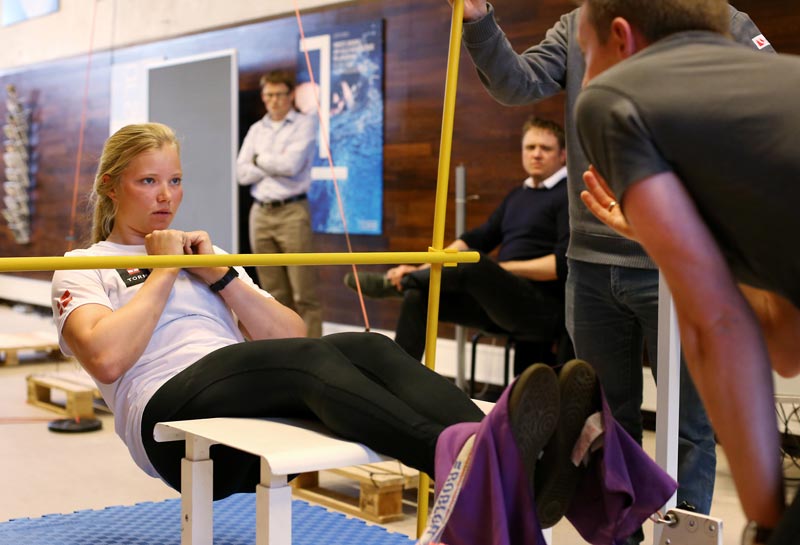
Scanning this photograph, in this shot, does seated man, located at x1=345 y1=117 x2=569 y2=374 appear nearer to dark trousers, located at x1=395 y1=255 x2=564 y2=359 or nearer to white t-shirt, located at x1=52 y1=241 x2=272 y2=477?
dark trousers, located at x1=395 y1=255 x2=564 y2=359

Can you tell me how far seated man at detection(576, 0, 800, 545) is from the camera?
2.89 feet

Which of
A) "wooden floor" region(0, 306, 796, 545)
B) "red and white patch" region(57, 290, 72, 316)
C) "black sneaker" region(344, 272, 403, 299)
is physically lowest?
"wooden floor" region(0, 306, 796, 545)

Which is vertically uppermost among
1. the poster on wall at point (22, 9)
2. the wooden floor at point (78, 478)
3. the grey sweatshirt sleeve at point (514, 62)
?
the poster on wall at point (22, 9)

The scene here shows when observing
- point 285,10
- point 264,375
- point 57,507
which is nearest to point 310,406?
point 264,375

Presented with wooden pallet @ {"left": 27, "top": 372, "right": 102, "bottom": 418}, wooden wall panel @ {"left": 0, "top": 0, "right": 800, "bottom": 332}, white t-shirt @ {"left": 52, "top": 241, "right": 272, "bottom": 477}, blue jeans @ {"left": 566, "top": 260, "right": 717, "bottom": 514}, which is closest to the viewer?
white t-shirt @ {"left": 52, "top": 241, "right": 272, "bottom": 477}

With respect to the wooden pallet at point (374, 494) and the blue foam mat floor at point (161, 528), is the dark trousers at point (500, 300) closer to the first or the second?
the wooden pallet at point (374, 494)

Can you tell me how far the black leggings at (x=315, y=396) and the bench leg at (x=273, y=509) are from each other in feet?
0.41

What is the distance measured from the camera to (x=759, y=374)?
0.92 meters

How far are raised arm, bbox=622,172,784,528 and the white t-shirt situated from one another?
97cm

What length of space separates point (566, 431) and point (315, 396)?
417 millimetres

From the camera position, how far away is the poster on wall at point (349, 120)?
4.91m

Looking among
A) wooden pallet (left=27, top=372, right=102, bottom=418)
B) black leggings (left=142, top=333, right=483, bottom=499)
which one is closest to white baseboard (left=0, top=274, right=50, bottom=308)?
wooden pallet (left=27, top=372, right=102, bottom=418)

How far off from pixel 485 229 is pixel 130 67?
2.85 m

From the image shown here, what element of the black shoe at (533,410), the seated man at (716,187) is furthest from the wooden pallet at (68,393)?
the seated man at (716,187)
